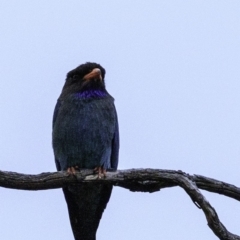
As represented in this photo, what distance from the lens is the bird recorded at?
342 inches

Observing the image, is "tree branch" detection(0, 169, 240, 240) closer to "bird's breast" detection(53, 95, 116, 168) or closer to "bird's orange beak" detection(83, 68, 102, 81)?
"bird's breast" detection(53, 95, 116, 168)

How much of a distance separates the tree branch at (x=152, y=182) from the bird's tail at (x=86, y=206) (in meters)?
1.16

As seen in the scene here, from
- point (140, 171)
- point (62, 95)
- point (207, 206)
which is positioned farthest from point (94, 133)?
point (207, 206)

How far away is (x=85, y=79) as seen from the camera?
9250mm

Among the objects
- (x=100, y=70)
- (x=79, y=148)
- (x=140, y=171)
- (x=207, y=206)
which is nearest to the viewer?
(x=207, y=206)

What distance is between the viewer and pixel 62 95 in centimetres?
934

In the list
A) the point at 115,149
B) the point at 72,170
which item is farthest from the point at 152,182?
the point at 115,149

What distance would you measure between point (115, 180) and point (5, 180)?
1211 mm

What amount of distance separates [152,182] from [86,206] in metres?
1.84

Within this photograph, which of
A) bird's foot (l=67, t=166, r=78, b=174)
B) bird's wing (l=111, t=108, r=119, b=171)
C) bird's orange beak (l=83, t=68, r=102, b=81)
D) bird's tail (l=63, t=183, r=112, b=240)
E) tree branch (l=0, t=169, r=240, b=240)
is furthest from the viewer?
bird's orange beak (l=83, t=68, r=102, b=81)

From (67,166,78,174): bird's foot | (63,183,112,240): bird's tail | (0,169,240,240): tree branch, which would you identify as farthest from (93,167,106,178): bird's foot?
(63,183,112,240): bird's tail

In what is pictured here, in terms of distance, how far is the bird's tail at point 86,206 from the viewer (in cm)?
878

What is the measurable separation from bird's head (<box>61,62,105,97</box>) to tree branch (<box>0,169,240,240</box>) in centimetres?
182

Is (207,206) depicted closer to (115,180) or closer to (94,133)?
(115,180)
